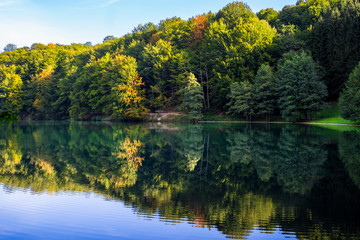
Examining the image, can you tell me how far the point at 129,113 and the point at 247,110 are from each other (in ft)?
72.3

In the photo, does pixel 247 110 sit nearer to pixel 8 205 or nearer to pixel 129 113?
pixel 129 113

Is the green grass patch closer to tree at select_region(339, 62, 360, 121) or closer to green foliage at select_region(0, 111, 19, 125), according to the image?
tree at select_region(339, 62, 360, 121)

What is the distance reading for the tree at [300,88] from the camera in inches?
1617

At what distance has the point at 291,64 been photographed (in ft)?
143

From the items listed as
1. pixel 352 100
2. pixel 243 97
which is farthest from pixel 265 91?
pixel 352 100

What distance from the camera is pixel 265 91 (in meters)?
45.3

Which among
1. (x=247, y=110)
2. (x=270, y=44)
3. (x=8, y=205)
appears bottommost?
(x=8, y=205)

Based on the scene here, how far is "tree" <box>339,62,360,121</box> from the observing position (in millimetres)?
32031

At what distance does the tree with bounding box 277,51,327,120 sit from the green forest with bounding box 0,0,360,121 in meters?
0.13

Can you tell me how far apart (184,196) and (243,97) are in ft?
127

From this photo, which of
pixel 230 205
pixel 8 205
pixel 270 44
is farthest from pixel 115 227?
pixel 270 44

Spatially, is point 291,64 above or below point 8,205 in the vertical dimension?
above

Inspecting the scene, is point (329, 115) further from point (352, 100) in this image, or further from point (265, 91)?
point (352, 100)

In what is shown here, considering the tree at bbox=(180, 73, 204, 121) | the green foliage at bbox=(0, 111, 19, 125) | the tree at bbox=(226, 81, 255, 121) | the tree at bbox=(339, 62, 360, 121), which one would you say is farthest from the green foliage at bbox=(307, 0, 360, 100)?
the green foliage at bbox=(0, 111, 19, 125)
